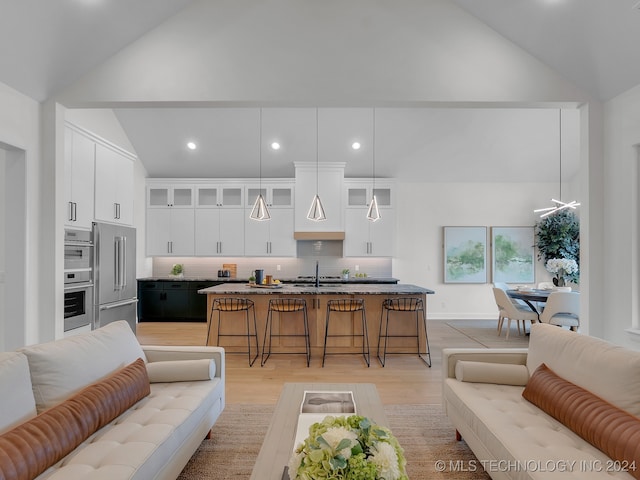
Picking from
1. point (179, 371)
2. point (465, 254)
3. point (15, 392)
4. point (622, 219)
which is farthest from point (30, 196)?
point (465, 254)

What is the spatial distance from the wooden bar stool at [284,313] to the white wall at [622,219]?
3.18 metres

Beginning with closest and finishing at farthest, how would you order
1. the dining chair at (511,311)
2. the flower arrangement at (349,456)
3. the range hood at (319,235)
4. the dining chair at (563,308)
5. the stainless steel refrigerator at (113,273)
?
the flower arrangement at (349,456) < the stainless steel refrigerator at (113,273) < the dining chair at (563,308) < the dining chair at (511,311) < the range hood at (319,235)

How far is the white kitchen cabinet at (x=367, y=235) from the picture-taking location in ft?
25.2

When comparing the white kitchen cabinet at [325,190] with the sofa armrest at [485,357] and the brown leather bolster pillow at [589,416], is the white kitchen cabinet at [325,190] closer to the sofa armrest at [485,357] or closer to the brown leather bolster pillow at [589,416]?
the sofa armrest at [485,357]

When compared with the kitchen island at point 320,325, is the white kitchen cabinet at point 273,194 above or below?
above

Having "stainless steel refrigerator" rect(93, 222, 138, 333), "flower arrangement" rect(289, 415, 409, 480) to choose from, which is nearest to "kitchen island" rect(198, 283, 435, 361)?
"stainless steel refrigerator" rect(93, 222, 138, 333)

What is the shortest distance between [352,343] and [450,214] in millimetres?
4153

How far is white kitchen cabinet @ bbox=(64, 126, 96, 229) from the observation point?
4.30 metres

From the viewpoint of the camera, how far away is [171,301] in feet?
24.3

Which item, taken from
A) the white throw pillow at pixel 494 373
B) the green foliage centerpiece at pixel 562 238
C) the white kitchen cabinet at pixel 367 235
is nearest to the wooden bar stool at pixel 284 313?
the white throw pillow at pixel 494 373

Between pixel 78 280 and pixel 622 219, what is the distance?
561 cm

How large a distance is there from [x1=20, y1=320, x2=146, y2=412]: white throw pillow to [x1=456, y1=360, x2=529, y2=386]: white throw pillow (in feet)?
7.63

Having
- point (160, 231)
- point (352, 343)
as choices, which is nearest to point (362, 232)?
point (352, 343)

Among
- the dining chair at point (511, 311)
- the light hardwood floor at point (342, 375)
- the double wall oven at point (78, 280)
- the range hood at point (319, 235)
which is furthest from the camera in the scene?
the range hood at point (319, 235)
